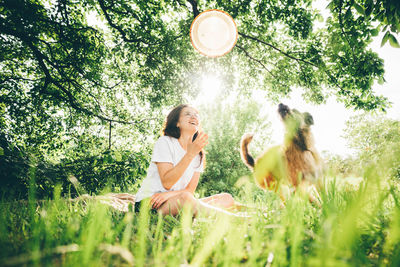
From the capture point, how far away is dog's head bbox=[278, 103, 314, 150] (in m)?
2.82

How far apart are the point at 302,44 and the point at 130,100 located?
21.2ft

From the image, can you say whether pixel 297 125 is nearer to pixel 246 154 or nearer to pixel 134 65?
pixel 246 154

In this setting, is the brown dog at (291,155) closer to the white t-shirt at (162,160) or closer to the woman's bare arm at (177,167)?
the woman's bare arm at (177,167)

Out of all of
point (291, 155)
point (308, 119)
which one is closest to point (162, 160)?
point (291, 155)

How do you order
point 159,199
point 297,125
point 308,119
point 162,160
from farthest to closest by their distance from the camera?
point 308,119 < point 297,125 < point 162,160 < point 159,199

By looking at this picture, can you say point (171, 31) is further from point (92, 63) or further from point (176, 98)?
point (92, 63)

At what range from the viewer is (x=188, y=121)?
312 centimetres

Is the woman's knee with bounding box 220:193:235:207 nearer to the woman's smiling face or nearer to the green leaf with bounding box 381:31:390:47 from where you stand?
the woman's smiling face

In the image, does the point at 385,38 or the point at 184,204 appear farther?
the point at 385,38

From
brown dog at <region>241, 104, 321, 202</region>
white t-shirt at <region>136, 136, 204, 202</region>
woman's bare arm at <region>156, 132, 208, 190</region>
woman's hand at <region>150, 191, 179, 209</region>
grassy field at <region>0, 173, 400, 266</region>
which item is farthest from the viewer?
brown dog at <region>241, 104, 321, 202</region>

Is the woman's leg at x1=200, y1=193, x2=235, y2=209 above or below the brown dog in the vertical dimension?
below

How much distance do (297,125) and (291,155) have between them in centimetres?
49

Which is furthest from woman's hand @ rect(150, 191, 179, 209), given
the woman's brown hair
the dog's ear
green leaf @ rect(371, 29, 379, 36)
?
green leaf @ rect(371, 29, 379, 36)

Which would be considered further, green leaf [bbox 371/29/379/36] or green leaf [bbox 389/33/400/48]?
green leaf [bbox 371/29/379/36]
